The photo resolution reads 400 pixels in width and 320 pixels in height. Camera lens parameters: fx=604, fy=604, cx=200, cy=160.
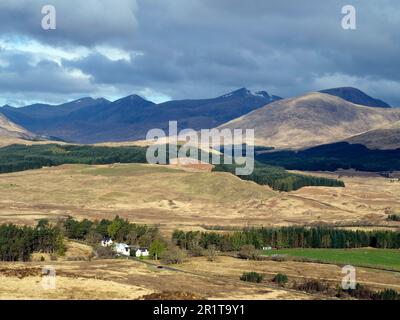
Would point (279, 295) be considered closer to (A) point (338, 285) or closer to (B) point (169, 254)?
(A) point (338, 285)

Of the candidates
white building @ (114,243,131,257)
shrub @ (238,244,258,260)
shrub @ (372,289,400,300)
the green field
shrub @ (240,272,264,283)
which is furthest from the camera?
shrub @ (238,244,258,260)

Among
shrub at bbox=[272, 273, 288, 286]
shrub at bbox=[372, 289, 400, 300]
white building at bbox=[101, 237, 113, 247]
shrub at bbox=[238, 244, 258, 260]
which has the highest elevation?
white building at bbox=[101, 237, 113, 247]

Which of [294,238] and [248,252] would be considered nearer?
[248,252]

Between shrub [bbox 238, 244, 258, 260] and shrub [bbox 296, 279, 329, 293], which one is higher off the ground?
shrub [bbox 238, 244, 258, 260]

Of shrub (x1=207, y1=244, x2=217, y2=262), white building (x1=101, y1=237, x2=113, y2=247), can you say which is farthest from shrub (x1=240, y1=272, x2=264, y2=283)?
white building (x1=101, y1=237, x2=113, y2=247)

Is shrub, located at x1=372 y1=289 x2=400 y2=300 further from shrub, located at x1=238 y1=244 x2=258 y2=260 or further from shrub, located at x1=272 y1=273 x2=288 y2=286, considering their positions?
shrub, located at x1=238 y1=244 x2=258 y2=260

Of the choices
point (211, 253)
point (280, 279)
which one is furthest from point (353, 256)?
point (280, 279)

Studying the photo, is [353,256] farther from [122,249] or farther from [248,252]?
[122,249]

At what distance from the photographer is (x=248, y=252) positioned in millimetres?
147750

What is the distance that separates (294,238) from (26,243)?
73795mm

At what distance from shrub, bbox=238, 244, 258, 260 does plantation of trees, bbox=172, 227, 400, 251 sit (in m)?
7.24

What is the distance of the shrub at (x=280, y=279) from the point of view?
4350 inches

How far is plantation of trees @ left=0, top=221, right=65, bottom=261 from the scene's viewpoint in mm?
133500
